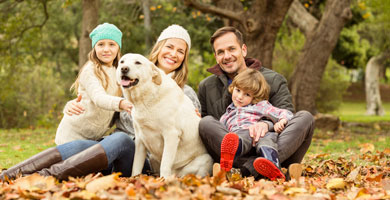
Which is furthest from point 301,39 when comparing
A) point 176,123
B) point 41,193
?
point 41,193

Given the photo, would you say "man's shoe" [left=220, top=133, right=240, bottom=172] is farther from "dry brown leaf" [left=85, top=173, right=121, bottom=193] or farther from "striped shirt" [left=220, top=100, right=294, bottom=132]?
"dry brown leaf" [left=85, top=173, right=121, bottom=193]

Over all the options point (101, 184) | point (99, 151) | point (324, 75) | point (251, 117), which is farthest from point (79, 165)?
point (324, 75)

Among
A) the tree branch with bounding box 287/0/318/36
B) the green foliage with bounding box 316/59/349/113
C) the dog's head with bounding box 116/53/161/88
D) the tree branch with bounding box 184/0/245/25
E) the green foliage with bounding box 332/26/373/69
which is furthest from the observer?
the green foliage with bounding box 332/26/373/69

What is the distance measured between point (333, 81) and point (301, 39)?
2.27 m

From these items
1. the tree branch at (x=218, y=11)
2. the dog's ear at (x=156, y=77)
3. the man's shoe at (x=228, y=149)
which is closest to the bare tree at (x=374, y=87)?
the tree branch at (x=218, y=11)

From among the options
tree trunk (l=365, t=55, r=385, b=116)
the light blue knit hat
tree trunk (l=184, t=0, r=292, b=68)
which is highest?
tree trunk (l=184, t=0, r=292, b=68)

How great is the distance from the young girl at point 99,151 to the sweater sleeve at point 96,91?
22 cm

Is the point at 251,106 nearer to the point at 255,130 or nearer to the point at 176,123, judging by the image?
the point at 255,130

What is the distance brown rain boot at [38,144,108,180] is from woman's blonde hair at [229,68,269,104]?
5.15 feet

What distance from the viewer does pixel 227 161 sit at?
329 centimetres

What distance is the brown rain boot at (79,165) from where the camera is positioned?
129 inches

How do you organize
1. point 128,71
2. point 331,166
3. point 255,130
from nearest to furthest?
point 128,71, point 255,130, point 331,166

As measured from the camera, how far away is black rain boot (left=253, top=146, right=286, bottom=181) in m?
3.26

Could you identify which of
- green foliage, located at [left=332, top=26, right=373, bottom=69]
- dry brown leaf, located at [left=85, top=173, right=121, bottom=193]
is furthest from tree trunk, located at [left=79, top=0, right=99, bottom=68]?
green foliage, located at [left=332, top=26, right=373, bottom=69]
